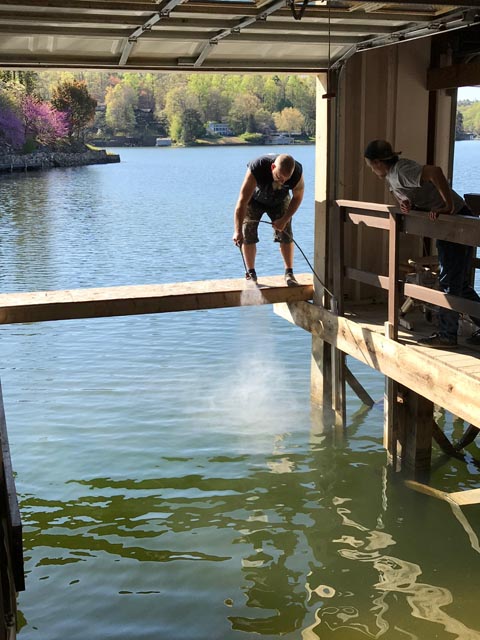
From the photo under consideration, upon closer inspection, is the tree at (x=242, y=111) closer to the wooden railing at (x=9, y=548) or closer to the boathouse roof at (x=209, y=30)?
the boathouse roof at (x=209, y=30)

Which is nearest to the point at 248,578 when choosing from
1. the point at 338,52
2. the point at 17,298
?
the point at 17,298

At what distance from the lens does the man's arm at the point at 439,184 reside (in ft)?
20.6

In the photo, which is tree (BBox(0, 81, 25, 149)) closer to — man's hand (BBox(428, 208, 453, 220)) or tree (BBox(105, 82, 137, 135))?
tree (BBox(105, 82, 137, 135))

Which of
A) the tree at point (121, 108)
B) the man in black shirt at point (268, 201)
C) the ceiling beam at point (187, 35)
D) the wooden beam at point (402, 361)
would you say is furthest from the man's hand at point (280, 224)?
the tree at point (121, 108)

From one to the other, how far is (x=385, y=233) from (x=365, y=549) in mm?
3457

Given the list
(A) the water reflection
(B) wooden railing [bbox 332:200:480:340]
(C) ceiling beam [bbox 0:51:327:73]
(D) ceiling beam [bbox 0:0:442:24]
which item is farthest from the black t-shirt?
(A) the water reflection

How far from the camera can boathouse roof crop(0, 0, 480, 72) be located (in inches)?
240

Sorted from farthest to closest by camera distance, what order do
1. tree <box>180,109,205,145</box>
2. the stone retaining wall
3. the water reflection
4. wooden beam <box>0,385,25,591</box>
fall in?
tree <box>180,109,205,145</box> < the stone retaining wall < the water reflection < wooden beam <box>0,385,25,591</box>

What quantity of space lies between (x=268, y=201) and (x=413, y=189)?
2230mm

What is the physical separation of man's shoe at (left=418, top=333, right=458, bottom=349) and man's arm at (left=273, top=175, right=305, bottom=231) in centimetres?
225

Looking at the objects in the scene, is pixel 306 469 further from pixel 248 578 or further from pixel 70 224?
pixel 70 224

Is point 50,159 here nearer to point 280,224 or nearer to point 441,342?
point 280,224

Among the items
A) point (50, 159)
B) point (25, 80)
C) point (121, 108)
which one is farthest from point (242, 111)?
point (50, 159)

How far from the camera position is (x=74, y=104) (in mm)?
81250
